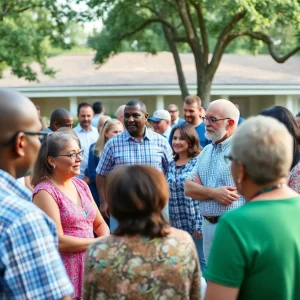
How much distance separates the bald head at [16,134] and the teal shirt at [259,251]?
0.96 meters

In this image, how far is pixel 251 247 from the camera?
9.76 feet

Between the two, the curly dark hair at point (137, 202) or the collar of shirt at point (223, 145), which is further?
the collar of shirt at point (223, 145)

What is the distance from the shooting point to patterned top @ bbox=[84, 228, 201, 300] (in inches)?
129

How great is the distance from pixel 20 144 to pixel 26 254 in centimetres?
52

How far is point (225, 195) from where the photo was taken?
607 cm

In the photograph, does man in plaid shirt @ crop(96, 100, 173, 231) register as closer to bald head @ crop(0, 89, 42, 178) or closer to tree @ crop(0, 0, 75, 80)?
bald head @ crop(0, 89, 42, 178)

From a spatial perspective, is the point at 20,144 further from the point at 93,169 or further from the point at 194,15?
the point at 194,15

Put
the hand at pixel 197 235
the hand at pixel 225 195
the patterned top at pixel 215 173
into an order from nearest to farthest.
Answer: the hand at pixel 225 195, the patterned top at pixel 215 173, the hand at pixel 197 235

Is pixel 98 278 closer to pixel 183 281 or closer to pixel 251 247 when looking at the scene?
pixel 183 281

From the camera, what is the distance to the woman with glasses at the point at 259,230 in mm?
2992

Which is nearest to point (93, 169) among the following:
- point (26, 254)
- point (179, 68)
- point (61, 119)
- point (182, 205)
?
point (61, 119)

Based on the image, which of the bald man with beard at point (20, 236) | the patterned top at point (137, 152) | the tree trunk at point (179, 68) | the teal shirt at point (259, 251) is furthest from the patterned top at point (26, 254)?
the tree trunk at point (179, 68)

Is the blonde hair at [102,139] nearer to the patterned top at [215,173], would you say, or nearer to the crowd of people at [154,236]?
the patterned top at [215,173]

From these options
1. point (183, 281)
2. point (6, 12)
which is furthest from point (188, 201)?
point (6, 12)
